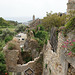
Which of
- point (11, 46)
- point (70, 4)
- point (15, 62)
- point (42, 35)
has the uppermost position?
point (70, 4)

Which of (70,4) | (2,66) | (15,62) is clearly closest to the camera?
(70,4)

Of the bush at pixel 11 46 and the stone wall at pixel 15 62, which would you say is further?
the bush at pixel 11 46

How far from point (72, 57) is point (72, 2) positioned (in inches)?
201

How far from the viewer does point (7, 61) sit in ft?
35.2

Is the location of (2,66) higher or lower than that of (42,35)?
lower

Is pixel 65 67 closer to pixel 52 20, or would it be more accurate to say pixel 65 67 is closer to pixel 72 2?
pixel 72 2

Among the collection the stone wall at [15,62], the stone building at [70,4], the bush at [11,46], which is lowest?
the stone wall at [15,62]

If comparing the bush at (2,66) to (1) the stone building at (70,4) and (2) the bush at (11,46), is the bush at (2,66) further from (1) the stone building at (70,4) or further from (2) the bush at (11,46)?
(1) the stone building at (70,4)

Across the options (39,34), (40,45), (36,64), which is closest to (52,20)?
(40,45)

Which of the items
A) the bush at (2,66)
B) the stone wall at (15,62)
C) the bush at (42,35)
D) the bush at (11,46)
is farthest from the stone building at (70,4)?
the bush at (42,35)

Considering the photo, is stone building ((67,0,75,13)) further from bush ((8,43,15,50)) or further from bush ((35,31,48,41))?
bush ((35,31,48,41))

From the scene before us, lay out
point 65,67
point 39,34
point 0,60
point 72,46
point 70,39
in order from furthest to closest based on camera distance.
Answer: point 39,34
point 0,60
point 65,67
point 70,39
point 72,46

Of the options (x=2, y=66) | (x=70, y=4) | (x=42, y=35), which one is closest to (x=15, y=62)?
(x=2, y=66)

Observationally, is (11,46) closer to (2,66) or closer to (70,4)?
(2,66)
